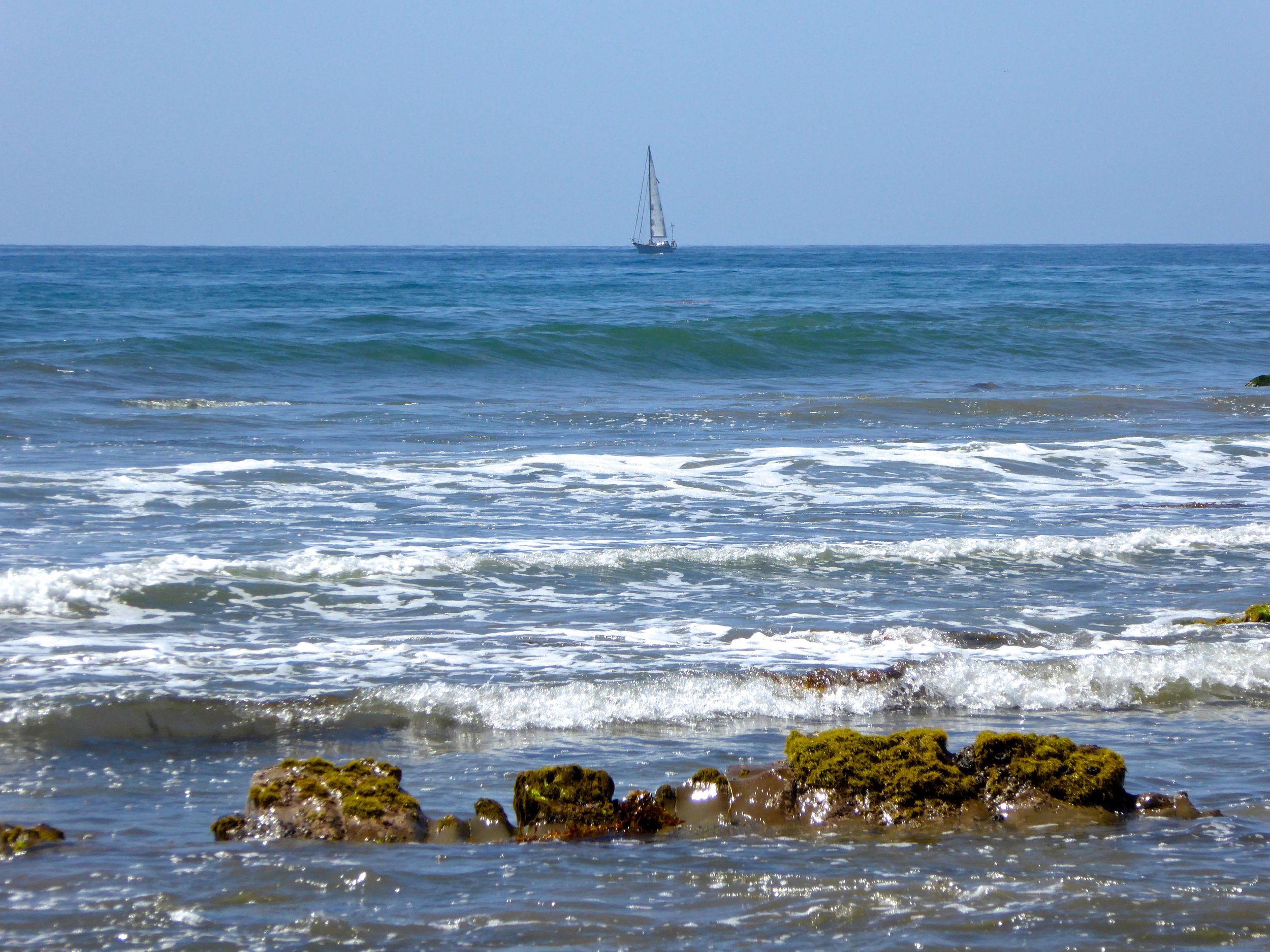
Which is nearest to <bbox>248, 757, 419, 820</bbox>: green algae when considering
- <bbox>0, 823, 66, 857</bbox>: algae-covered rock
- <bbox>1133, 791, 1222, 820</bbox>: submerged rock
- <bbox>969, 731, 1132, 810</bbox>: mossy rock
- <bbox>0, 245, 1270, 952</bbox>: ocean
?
<bbox>0, 245, 1270, 952</bbox>: ocean

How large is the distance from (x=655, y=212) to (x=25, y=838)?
325ft

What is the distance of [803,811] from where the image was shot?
162 inches

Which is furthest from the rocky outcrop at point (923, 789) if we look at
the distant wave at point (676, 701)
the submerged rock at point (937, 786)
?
the distant wave at point (676, 701)

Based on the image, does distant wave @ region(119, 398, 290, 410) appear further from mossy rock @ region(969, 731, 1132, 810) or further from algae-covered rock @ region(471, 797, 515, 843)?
mossy rock @ region(969, 731, 1132, 810)

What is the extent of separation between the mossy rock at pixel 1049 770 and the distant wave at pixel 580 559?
3.84 metres

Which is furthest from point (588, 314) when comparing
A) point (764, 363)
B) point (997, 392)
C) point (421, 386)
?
point (997, 392)

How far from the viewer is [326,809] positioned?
3.99 metres

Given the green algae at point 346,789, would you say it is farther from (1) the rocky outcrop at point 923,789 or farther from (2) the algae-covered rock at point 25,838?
(1) the rocky outcrop at point 923,789

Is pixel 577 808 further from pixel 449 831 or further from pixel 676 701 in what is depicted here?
pixel 676 701

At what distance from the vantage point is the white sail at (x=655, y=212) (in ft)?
319

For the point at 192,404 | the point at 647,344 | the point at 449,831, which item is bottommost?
the point at 449,831

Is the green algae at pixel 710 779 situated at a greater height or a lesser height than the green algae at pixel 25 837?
lesser

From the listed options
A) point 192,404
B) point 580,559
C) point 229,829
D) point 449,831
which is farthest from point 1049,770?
point 192,404

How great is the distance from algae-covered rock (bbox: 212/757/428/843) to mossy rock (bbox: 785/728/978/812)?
1.33 metres
